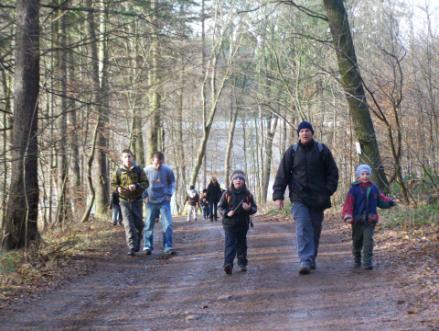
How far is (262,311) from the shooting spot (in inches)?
259

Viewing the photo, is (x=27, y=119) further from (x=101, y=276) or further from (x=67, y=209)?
(x=67, y=209)

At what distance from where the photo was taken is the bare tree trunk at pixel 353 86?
1416cm

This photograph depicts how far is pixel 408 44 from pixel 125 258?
737 centimetres

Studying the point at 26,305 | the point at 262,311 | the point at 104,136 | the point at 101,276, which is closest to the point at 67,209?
the point at 104,136

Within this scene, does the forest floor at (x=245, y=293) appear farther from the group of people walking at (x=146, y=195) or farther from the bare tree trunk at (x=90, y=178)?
the bare tree trunk at (x=90, y=178)

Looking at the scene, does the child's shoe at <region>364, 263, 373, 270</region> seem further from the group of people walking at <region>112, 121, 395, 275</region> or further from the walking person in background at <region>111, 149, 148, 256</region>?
the walking person in background at <region>111, 149, 148, 256</region>

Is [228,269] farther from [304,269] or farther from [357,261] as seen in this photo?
[357,261]

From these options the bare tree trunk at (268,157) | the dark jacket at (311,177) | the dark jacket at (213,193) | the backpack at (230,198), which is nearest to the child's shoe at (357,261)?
the dark jacket at (311,177)

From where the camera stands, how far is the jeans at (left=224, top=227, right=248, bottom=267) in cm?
897

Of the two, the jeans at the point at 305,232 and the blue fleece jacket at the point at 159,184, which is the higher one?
the blue fleece jacket at the point at 159,184

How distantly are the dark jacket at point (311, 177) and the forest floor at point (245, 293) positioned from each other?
1.06 m

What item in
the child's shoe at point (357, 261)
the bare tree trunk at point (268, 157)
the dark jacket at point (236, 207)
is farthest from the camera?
the bare tree trunk at point (268, 157)

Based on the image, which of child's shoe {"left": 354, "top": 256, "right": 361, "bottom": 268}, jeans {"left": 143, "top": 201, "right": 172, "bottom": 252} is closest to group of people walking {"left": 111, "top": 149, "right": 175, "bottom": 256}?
jeans {"left": 143, "top": 201, "right": 172, "bottom": 252}

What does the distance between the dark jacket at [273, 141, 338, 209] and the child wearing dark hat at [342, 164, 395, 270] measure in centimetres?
35
